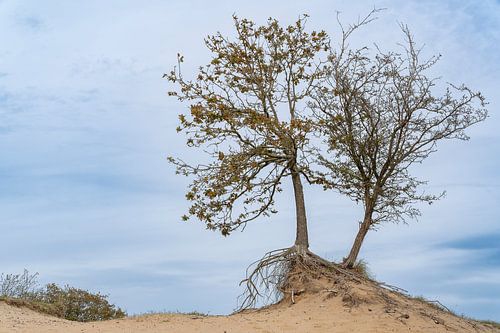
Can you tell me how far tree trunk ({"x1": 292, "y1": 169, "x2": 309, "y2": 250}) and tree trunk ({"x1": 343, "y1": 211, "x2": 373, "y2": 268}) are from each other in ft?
4.18

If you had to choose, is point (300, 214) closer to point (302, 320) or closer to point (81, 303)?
point (302, 320)

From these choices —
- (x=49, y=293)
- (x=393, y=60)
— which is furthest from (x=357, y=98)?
(x=49, y=293)

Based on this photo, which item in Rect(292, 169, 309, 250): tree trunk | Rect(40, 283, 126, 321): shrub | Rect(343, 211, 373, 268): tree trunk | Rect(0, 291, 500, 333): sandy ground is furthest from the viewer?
Rect(40, 283, 126, 321): shrub

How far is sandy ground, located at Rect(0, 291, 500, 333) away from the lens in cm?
1361

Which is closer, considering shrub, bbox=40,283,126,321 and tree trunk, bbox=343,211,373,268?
tree trunk, bbox=343,211,373,268

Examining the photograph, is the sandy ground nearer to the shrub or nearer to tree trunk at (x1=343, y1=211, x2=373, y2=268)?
tree trunk at (x1=343, y1=211, x2=373, y2=268)

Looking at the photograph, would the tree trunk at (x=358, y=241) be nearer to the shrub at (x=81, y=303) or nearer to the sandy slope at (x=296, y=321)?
the sandy slope at (x=296, y=321)

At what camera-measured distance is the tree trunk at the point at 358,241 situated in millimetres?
17438

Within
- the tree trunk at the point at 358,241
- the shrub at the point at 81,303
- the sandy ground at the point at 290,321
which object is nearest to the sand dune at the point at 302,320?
the sandy ground at the point at 290,321

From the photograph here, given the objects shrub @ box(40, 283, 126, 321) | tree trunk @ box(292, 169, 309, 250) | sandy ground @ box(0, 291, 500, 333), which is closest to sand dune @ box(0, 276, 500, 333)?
sandy ground @ box(0, 291, 500, 333)

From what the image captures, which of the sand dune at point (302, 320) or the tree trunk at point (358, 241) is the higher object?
the tree trunk at point (358, 241)

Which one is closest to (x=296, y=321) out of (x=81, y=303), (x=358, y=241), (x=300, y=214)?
(x=300, y=214)

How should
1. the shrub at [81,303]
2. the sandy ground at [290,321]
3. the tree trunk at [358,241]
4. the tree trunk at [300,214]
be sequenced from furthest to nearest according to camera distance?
the shrub at [81,303]
the tree trunk at [358,241]
the tree trunk at [300,214]
the sandy ground at [290,321]

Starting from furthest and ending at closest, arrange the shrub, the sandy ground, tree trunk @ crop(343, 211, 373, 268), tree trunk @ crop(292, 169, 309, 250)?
the shrub
tree trunk @ crop(343, 211, 373, 268)
tree trunk @ crop(292, 169, 309, 250)
the sandy ground
